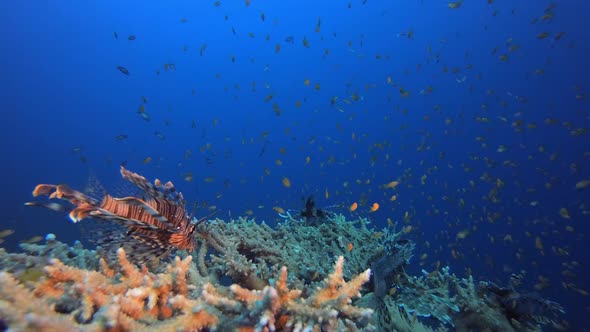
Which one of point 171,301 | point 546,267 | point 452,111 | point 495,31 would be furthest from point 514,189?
point 171,301

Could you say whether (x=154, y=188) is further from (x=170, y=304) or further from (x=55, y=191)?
(x=170, y=304)

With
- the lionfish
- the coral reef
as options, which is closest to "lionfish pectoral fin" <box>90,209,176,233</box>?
the lionfish

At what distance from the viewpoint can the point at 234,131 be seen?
73125mm

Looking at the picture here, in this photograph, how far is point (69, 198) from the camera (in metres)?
2.09

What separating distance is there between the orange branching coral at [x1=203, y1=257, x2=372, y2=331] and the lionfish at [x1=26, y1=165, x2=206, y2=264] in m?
0.82

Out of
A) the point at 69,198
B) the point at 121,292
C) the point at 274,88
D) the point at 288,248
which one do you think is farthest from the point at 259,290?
the point at 274,88

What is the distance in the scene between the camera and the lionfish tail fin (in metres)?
1.91

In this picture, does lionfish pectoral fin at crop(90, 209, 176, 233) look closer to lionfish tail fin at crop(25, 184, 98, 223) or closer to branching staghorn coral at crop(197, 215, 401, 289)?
lionfish tail fin at crop(25, 184, 98, 223)

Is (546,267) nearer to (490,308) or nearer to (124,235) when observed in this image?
(490,308)

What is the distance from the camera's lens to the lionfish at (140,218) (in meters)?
2.10

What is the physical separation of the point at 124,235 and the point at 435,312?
284cm

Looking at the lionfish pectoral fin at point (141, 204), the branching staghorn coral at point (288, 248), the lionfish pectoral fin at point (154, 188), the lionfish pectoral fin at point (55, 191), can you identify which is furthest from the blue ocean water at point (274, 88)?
the lionfish pectoral fin at point (55, 191)

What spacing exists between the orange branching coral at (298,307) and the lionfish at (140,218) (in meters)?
0.82

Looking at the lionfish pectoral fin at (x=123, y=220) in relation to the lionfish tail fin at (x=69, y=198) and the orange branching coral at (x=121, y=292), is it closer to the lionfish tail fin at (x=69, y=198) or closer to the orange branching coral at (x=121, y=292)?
the lionfish tail fin at (x=69, y=198)
